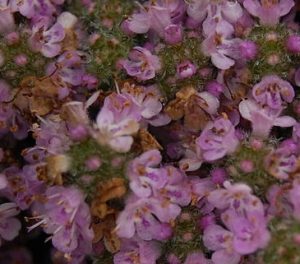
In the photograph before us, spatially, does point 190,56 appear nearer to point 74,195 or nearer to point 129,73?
point 129,73

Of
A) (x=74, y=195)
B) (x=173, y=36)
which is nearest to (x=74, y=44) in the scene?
(x=173, y=36)

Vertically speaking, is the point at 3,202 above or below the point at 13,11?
below

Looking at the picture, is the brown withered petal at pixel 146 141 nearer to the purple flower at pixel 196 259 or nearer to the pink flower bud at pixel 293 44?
the purple flower at pixel 196 259

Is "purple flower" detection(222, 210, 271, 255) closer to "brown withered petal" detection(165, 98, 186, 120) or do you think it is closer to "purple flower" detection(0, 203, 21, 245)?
"brown withered petal" detection(165, 98, 186, 120)

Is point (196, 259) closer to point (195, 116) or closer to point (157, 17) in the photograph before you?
point (195, 116)

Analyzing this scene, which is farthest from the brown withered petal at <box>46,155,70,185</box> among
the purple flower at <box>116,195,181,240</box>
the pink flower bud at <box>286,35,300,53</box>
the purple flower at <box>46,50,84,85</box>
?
the pink flower bud at <box>286,35,300,53</box>

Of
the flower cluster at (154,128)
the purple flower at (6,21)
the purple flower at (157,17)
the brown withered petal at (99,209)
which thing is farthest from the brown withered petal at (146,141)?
the purple flower at (6,21)
